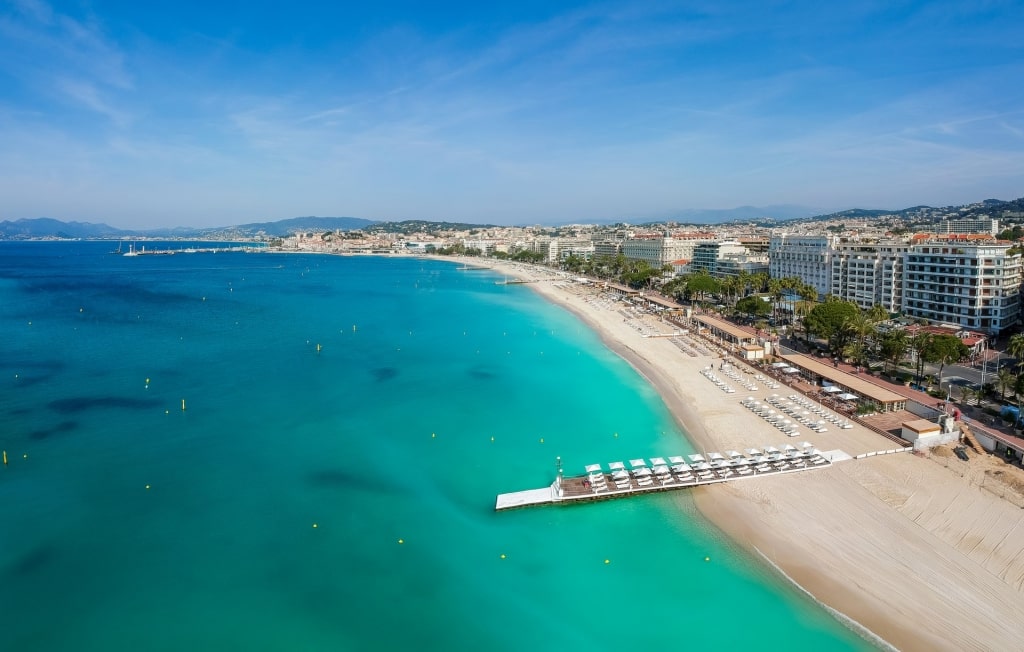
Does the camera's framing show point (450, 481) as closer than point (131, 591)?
No

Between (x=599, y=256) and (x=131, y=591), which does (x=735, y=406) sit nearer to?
(x=131, y=591)

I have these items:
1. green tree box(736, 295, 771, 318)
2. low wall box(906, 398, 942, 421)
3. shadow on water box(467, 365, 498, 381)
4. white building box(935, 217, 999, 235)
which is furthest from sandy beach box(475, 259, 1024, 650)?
white building box(935, 217, 999, 235)

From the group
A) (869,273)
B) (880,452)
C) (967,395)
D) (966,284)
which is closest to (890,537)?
(880,452)

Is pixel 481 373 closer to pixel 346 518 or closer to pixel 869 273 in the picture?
pixel 346 518

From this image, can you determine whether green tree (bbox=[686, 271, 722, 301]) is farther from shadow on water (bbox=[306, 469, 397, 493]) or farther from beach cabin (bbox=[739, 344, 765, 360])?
shadow on water (bbox=[306, 469, 397, 493])

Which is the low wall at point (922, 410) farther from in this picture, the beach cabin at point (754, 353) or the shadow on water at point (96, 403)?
the shadow on water at point (96, 403)

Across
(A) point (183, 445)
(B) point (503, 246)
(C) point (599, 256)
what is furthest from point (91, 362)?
(B) point (503, 246)

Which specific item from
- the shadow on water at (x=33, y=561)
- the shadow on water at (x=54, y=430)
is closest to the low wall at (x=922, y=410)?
the shadow on water at (x=33, y=561)
